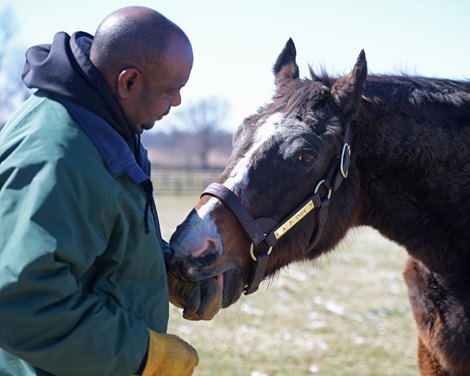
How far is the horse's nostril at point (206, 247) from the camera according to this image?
246 centimetres

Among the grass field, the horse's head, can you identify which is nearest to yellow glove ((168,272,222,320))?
the horse's head

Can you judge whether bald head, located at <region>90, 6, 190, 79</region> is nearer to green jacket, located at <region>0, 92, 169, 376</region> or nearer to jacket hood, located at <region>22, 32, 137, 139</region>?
jacket hood, located at <region>22, 32, 137, 139</region>

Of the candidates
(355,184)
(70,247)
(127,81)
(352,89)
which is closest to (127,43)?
(127,81)

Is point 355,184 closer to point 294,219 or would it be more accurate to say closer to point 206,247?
point 294,219

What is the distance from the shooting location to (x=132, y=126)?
2.07 meters

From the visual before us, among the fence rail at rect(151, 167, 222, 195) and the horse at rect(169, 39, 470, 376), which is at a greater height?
the horse at rect(169, 39, 470, 376)

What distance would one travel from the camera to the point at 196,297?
2.49 metres

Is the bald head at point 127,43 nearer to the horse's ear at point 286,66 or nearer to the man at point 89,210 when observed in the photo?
the man at point 89,210

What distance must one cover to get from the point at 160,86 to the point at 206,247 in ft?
2.59

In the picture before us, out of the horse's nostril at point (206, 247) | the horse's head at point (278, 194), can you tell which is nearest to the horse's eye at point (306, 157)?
Answer: the horse's head at point (278, 194)

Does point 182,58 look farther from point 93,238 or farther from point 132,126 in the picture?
point 93,238

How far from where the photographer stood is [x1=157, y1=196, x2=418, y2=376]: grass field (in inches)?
231

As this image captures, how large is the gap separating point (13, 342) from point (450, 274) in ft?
7.96

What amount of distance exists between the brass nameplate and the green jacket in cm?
96
